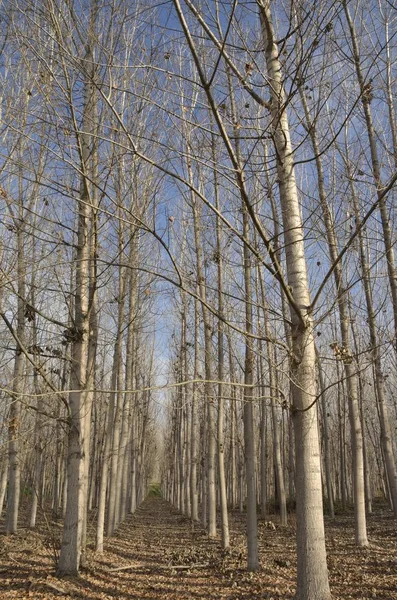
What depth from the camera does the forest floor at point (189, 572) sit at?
4539 mm

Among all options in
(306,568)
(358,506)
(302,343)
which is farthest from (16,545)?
(302,343)

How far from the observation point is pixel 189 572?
595 cm

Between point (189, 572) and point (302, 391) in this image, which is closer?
point (302, 391)

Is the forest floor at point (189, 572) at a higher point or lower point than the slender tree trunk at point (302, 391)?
lower

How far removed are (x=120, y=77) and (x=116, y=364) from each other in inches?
225

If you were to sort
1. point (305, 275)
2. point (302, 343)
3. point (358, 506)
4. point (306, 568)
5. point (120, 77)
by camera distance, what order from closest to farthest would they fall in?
point (306, 568) → point (302, 343) → point (305, 275) → point (120, 77) → point (358, 506)

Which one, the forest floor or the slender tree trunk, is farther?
the forest floor

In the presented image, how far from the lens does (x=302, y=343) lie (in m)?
3.15

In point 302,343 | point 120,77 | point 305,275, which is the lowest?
point 302,343

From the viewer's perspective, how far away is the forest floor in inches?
179

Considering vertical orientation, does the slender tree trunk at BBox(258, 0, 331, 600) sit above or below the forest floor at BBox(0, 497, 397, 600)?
above

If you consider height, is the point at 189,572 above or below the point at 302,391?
below

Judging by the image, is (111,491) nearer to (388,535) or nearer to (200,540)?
(200,540)

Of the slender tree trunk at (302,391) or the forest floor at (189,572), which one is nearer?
the slender tree trunk at (302,391)
